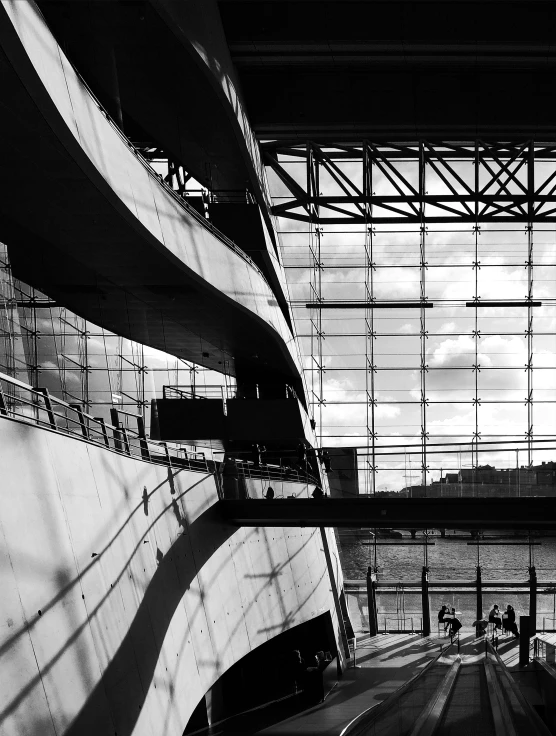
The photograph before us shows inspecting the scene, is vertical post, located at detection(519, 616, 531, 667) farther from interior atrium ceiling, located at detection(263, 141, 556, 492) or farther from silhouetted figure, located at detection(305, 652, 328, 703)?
interior atrium ceiling, located at detection(263, 141, 556, 492)

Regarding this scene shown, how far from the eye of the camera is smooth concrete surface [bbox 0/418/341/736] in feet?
19.0

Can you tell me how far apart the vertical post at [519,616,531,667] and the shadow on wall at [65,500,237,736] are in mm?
12238

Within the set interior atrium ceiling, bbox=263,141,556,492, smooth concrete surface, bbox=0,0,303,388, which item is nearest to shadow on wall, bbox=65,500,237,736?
smooth concrete surface, bbox=0,0,303,388

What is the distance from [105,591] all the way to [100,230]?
5.56 m

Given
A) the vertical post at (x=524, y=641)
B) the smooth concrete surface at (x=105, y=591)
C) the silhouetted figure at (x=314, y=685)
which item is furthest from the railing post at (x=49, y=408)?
the vertical post at (x=524, y=641)

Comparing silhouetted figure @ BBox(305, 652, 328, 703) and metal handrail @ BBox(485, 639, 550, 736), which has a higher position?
metal handrail @ BBox(485, 639, 550, 736)

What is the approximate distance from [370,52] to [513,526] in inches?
422

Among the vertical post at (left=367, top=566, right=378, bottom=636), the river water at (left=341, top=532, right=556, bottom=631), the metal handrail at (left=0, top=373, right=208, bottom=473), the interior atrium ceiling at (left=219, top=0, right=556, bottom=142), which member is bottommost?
the river water at (left=341, top=532, right=556, bottom=631)

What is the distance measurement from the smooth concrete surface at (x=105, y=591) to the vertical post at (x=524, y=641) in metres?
10.4

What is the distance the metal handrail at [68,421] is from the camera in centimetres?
654

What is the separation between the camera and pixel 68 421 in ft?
38.0

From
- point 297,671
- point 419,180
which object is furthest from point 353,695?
point 419,180

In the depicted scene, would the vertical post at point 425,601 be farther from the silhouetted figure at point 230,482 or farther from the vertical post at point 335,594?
the silhouetted figure at point 230,482

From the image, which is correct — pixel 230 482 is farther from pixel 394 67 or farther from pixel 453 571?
pixel 453 571
